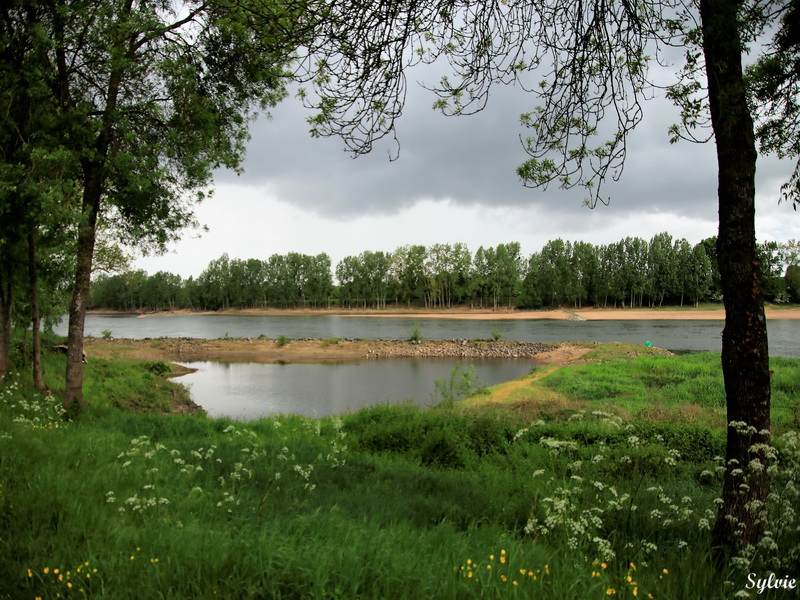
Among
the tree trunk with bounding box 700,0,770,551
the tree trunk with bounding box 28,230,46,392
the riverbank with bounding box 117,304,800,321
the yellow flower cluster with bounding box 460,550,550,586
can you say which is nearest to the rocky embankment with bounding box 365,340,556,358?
the tree trunk with bounding box 28,230,46,392

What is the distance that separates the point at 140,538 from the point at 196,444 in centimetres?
531

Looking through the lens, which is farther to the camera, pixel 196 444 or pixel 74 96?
pixel 74 96

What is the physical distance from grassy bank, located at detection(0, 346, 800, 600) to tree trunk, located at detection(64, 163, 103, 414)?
4.15 ft

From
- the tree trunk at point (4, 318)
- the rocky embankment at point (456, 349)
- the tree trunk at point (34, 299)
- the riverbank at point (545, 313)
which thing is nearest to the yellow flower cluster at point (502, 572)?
the tree trunk at point (34, 299)

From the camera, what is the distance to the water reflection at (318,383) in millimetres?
21219

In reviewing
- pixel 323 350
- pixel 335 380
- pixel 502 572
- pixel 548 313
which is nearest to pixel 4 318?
pixel 502 572

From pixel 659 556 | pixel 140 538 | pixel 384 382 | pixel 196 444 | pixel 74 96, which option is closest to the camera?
pixel 140 538

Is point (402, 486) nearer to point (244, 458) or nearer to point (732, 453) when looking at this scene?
point (244, 458)

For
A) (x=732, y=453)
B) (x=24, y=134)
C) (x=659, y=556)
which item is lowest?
(x=659, y=556)

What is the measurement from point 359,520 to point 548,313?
93612 mm

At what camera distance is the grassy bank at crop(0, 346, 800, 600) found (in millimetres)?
2848

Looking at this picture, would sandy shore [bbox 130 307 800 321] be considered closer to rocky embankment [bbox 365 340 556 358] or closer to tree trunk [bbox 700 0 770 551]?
rocky embankment [bbox 365 340 556 358]

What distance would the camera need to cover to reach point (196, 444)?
27.2 ft

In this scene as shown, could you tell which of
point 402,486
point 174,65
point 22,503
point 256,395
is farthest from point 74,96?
point 256,395
